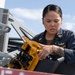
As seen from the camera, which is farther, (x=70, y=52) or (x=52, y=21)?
(x=52, y=21)

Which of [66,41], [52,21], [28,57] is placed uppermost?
[52,21]

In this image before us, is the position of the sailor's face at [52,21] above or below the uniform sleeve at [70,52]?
above

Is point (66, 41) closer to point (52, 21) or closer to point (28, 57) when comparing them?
point (52, 21)

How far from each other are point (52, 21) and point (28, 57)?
319 millimetres

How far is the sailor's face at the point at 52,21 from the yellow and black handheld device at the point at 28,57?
214 mm

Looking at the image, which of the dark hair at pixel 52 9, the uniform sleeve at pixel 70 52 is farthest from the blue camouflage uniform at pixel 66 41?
the dark hair at pixel 52 9

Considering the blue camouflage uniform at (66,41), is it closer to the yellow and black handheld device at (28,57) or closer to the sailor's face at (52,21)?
the sailor's face at (52,21)

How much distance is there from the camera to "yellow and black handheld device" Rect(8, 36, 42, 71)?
6.56 ft

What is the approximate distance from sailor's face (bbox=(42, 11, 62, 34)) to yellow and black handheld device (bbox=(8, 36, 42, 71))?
0.70 ft

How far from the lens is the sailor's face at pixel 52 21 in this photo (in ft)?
7.08

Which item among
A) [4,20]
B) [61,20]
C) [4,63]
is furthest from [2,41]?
[61,20]

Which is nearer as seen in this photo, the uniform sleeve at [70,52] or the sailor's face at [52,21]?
the uniform sleeve at [70,52]

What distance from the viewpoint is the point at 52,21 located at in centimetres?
215

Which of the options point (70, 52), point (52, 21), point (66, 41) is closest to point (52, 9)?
point (52, 21)
